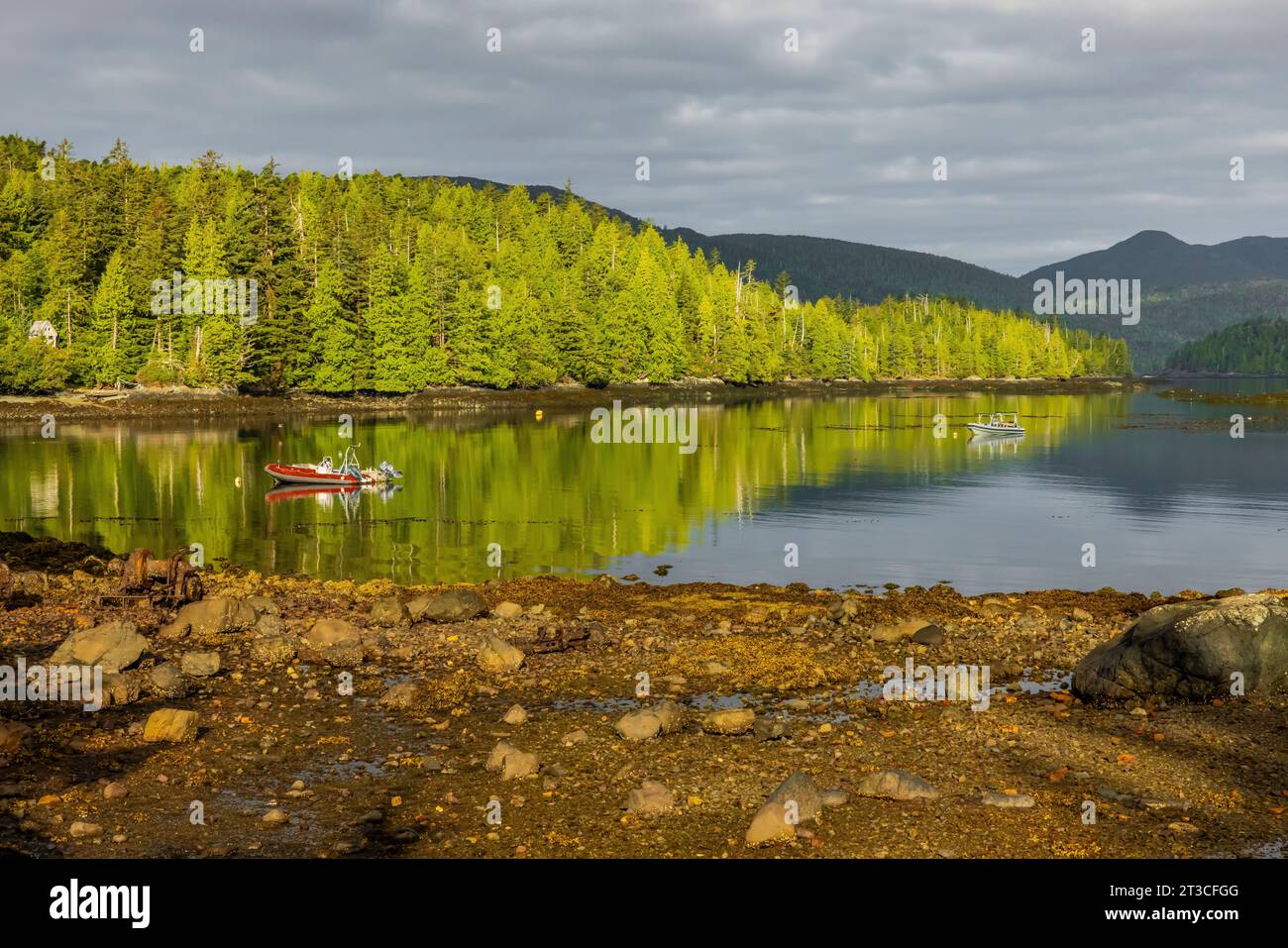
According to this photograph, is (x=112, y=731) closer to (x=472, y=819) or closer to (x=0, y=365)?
(x=472, y=819)

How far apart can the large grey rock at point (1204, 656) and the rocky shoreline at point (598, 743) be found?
0.87ft

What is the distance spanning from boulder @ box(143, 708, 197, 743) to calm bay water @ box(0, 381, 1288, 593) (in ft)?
57.3

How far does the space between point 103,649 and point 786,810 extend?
12.8 m

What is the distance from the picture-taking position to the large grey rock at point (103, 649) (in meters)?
19.2

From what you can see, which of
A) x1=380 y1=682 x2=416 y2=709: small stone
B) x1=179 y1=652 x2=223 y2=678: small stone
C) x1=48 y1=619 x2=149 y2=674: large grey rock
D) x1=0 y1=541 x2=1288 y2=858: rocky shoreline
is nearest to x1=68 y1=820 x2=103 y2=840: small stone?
x1=0 y1=541 x2=1288 y2=858: rocky shoreline

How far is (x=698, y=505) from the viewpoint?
169 feet

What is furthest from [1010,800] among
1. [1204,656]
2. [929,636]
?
[929,636]

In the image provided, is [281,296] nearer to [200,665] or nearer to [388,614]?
[388,614]

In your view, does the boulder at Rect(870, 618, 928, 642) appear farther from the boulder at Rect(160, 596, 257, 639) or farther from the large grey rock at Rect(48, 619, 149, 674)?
the large grey rock at Rect(48, 619, 149, 674)

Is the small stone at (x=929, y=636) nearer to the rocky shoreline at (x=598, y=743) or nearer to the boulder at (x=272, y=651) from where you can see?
the rocky shoreline at (x=598, y=743)

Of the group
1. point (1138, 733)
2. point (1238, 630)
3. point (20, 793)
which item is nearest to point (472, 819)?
point (20, 793)

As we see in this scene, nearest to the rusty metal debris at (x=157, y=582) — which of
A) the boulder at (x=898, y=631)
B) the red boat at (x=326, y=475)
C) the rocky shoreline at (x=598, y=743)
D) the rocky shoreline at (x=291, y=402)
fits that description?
the rocky shoreline at (x=598, y=743)
